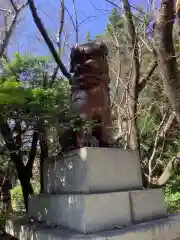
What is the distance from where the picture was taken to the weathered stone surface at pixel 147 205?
9.49 ft

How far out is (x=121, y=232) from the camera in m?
2.47

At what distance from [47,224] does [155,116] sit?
4.74 m

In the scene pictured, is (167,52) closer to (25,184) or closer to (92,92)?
(92,92)

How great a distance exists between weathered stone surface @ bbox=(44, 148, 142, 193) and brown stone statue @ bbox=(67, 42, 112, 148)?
0.20 meters

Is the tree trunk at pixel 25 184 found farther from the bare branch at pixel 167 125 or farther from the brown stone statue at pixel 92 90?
the bare branch at pixel 167 125

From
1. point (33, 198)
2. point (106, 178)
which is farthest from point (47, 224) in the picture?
point (106, 178)

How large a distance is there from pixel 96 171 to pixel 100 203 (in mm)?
319

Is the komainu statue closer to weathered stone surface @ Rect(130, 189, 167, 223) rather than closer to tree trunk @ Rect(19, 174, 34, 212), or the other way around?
weathered stone surface @ Rect(130, 189, 167, 223)

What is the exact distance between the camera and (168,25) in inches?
116

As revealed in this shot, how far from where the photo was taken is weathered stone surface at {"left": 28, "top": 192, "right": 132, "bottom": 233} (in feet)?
8.36

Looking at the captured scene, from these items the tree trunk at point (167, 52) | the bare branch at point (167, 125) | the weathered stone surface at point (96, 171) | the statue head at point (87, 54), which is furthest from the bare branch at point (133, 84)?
the tree trunk at point (167, 52)

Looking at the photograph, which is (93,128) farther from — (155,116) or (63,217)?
(155,116)

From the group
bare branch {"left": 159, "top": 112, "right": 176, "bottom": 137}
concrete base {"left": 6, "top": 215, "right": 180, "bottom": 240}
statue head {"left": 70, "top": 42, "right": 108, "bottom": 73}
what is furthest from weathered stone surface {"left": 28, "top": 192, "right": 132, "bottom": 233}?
bare branch {"left": 159, "top": 112, "right": 176, "bottom": 137}

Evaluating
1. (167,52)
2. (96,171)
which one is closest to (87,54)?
(167,52)
